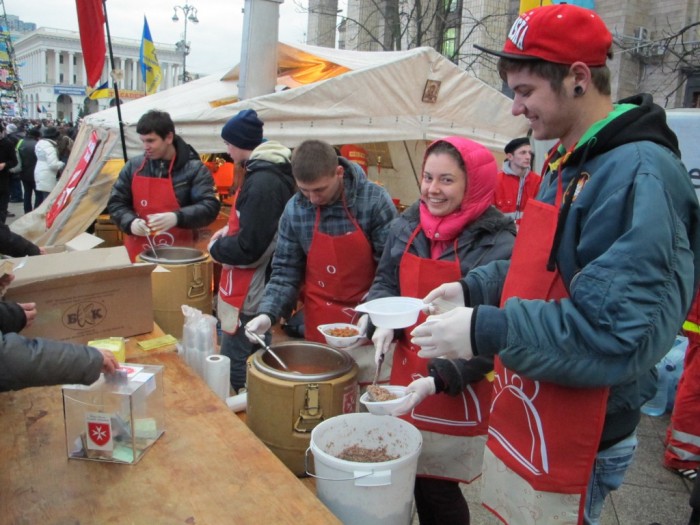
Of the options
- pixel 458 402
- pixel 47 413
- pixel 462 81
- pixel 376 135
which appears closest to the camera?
pixel 47 413

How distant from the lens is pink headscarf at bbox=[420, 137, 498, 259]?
221cm

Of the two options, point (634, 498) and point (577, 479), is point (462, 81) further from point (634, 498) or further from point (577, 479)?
point (577, 479)

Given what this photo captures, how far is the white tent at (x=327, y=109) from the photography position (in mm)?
5840

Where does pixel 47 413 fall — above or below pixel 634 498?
above

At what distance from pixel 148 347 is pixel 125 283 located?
0.31 m

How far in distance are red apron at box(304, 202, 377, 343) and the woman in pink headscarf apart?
671 mm

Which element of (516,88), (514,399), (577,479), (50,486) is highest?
(516,88)

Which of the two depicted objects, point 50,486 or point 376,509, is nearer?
point 50,486

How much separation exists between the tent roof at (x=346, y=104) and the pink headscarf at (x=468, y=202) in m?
3.87

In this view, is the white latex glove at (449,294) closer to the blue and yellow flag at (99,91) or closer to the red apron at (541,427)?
the red apron at (541,427)

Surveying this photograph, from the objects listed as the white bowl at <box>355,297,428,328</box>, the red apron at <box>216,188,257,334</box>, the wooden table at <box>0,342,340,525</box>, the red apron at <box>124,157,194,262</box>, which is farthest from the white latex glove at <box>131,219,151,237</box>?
the white bowl at <box>355,297,428,328</box>

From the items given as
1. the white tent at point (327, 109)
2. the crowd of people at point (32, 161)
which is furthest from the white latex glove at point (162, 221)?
the crowd of people at point (32, 161)

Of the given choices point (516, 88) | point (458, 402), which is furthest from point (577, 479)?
point (516, 88)

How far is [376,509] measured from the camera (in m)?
1.68
